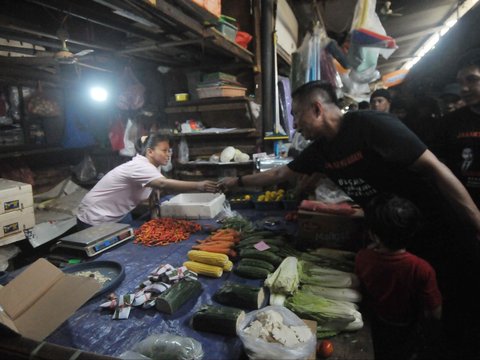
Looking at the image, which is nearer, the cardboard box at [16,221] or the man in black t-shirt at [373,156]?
the man in black t-shirt at [373,156]

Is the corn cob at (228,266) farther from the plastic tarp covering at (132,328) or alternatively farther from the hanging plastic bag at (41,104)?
the hanging plastic bag at (41,104)

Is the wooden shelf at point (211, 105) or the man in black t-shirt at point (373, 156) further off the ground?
the wooden shelf at point (211, 105)

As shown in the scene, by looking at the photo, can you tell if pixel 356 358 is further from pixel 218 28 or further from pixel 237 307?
pixel 218 28

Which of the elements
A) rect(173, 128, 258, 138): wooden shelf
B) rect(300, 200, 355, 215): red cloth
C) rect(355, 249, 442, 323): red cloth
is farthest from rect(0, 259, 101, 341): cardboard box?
rect(173, 128, 258, 138): wooden shelf

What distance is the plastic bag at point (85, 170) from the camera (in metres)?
6.78

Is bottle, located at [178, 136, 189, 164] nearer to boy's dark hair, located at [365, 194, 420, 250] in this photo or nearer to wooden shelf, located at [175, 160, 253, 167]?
wooden shelf, located at [175, 160, 253, 167]

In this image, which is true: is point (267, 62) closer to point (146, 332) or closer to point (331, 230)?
point (331, 230)

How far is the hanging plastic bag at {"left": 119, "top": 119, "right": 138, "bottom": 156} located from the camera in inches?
247

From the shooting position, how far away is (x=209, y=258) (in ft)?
8.69

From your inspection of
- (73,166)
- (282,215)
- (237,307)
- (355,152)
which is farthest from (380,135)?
(73,166)

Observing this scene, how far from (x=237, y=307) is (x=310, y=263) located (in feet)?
2.83

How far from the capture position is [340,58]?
14.0 ft

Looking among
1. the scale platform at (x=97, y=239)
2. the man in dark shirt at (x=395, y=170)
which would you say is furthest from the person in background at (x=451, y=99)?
the scale platform at (x=97, y=239)

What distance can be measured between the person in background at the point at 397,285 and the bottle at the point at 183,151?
455 centimetres
